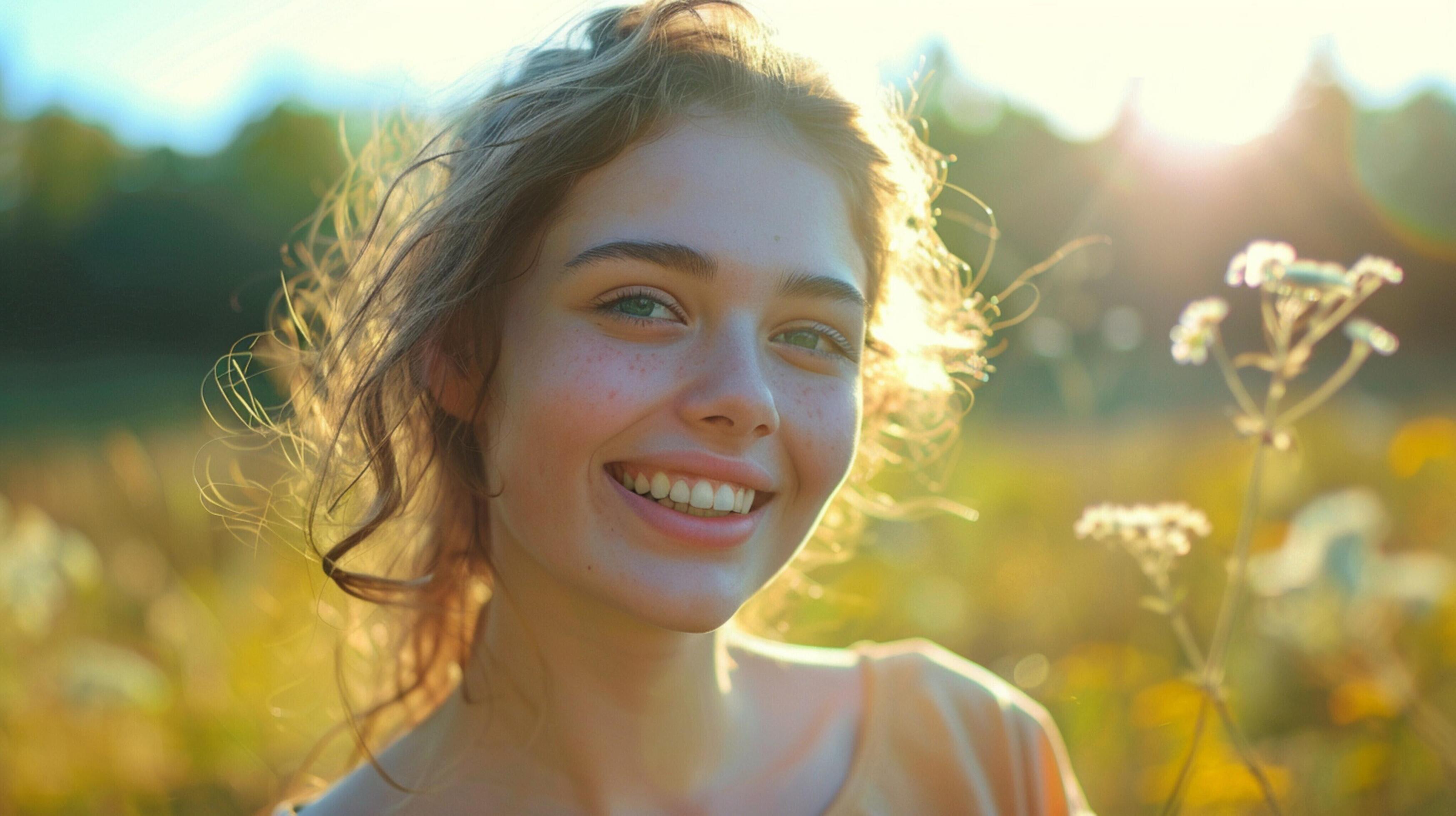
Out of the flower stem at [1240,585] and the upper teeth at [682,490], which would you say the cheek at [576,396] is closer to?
the upper teeth at [682,490]

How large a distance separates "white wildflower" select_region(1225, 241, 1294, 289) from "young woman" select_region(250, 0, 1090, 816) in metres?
0.58

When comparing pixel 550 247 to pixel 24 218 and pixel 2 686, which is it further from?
pixel 24 218

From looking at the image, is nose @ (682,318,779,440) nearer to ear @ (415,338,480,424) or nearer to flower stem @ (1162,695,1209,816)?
ear @ (415,338,480,424)

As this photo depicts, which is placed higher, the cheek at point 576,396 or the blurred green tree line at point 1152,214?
the blurred green tree line at point 1152,214

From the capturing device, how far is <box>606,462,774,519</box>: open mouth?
1514mm

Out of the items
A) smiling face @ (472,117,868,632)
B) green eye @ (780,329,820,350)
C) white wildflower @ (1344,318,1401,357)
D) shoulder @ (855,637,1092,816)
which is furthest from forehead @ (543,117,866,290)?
shoulder @ (855,637,1092,816)

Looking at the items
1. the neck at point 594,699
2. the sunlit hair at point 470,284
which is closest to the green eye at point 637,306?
the sunlit hair at point 470,284

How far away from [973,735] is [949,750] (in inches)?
3.2

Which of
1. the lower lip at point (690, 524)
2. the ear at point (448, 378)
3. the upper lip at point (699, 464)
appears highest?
the ear at point (448, 378)

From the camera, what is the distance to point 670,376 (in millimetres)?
1508

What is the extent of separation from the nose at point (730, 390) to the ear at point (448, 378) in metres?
0.41

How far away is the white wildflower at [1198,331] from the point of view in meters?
1.57

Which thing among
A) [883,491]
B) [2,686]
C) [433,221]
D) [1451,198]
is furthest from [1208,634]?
[1451,198]

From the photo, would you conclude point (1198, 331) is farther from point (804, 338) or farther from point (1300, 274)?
point (804, 338)
